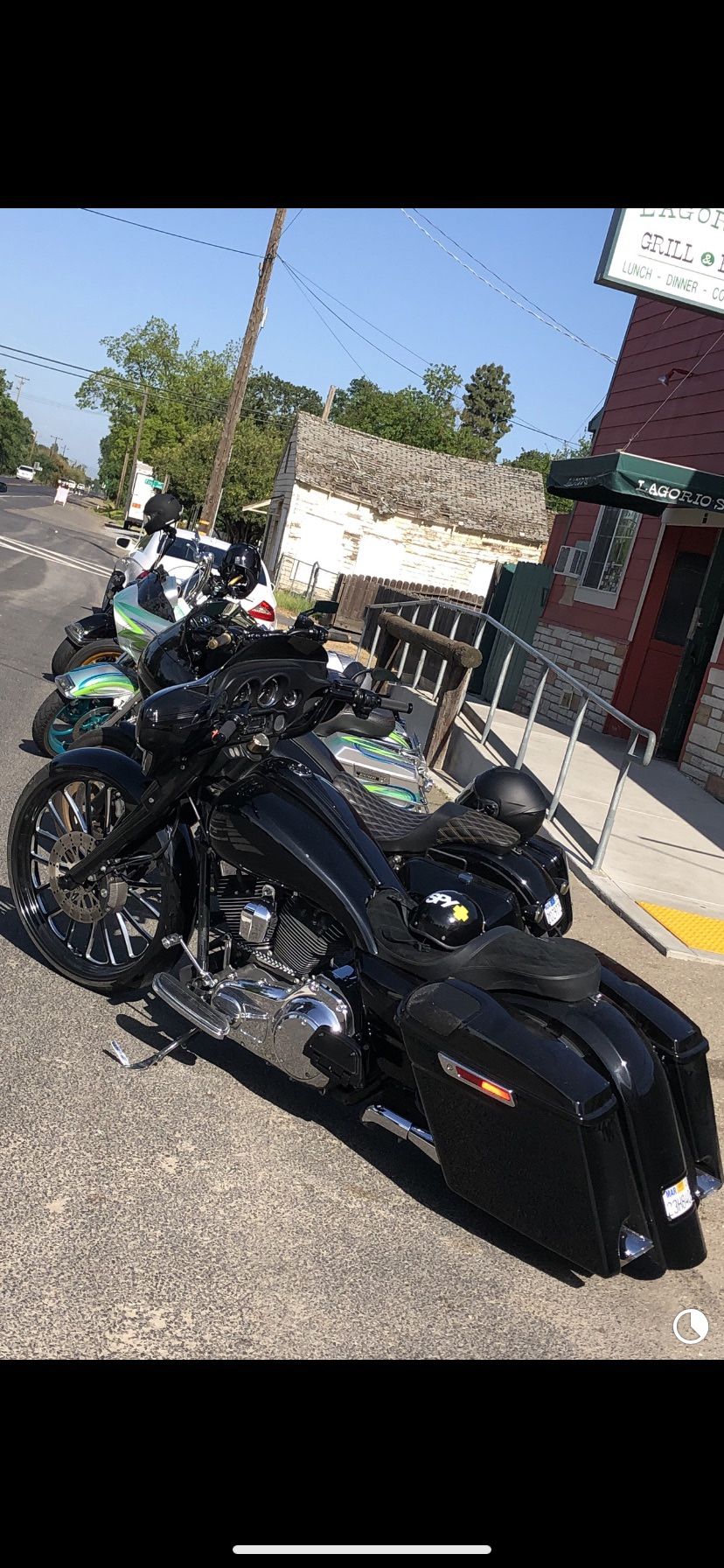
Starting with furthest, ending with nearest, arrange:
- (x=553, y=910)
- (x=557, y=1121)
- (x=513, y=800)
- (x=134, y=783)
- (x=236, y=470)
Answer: (x=236, y=470) → (x=513, y=800) → (x=134, y=783) → (x=553, y=910) → (x=557, y=1121)

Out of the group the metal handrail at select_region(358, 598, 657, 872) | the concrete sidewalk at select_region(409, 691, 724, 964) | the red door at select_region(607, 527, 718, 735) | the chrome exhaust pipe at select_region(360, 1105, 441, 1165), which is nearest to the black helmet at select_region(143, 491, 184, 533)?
the metal handrail at select_region(358, 598, 657, 872)

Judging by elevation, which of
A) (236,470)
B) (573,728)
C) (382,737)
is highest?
(236,470)

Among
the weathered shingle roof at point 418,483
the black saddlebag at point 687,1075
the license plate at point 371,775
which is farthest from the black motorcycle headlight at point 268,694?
the weathered shingle roof at point 418,483

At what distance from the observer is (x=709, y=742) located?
11867 millimetres

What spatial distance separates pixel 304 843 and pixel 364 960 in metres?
0.42

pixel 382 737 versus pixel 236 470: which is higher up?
pixel 236 470

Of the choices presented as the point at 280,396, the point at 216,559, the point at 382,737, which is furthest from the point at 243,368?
the point at 280,396

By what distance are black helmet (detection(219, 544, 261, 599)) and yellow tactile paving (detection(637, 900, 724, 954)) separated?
118 inches

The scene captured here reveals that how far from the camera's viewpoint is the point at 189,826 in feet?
14.5

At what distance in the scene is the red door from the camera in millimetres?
13414

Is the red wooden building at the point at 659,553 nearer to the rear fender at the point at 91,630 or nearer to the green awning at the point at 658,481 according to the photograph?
the green awning at the point at 658,481

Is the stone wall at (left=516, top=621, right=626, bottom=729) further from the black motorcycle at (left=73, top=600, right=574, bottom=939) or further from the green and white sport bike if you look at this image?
the black motorcycle at (left=73, top=600, right=574, bottom=939)

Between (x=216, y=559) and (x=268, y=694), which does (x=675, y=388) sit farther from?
(x=268, y=694)
